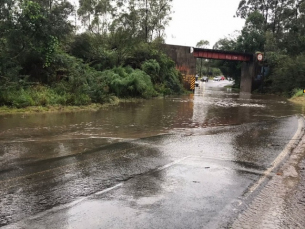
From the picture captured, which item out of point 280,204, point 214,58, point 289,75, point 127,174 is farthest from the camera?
point 214,58

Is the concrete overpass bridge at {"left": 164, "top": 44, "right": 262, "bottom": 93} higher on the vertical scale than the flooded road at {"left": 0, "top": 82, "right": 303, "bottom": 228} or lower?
higher

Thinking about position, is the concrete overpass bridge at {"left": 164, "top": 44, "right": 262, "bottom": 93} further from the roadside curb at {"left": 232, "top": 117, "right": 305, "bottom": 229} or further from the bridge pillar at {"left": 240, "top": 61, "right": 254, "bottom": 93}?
the roadside curb at {"left": 232, "top": 117, "right": 305, "bottom": 229}

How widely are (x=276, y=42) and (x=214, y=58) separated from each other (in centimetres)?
1352

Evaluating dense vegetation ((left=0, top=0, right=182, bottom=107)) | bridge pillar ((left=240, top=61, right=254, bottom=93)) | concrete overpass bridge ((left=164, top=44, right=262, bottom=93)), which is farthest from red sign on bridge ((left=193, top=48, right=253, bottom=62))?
dense vegetation ((left=0, top=0, right=182, bottom=107))

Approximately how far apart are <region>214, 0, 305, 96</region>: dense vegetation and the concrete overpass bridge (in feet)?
7.31

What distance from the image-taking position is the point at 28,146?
872 centimetres

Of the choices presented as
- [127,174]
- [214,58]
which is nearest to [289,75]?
[214,58]

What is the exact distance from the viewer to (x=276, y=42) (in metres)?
55.1

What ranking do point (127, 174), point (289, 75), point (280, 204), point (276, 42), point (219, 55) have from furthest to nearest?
point (276, 42) < point (219, 55) < point (289, 75) < point (127, 174) < point (280, 204)

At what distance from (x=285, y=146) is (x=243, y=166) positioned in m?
2.91

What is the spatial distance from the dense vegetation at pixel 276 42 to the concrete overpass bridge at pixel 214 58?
2.23m

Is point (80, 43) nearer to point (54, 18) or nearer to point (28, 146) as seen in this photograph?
point (54, 18)

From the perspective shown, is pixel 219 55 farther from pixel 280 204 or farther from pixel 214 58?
pixel 280 204

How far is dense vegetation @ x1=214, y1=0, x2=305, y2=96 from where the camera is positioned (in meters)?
43.9
